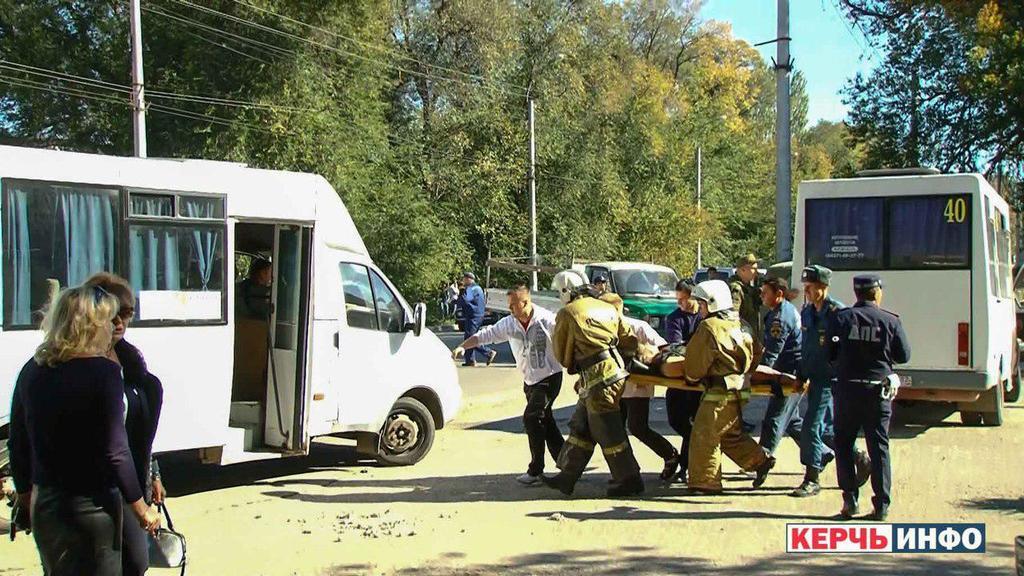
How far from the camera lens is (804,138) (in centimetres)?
8119

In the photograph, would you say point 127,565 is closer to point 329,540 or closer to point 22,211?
point 329,540

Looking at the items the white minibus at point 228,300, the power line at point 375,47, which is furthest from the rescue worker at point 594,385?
the power line at point 375,47

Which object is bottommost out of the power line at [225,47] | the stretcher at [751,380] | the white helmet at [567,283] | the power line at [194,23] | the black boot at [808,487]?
the black boot at [808,487]

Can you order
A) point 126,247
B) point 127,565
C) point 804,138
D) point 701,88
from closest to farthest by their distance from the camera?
point 127,565, point 126,247, point 701,88, point 804,138

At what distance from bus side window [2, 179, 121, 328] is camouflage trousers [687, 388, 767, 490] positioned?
4.63 m

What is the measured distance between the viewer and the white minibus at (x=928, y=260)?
10758 mm

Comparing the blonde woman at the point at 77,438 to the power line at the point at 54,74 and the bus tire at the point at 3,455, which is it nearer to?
the bus tire at the point at 3,455

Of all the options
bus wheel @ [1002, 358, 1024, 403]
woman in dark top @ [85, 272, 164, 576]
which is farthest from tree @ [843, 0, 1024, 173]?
woman in dark top @ [85, 272, 164, 576]

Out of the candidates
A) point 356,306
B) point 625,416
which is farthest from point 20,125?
point 625,416

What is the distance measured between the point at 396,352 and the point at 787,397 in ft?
11.8

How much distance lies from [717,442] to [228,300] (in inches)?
160

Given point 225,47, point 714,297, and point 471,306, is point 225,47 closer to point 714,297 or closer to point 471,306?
point 471,306

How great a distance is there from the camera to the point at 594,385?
304 inches

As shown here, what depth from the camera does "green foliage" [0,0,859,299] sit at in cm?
2791
